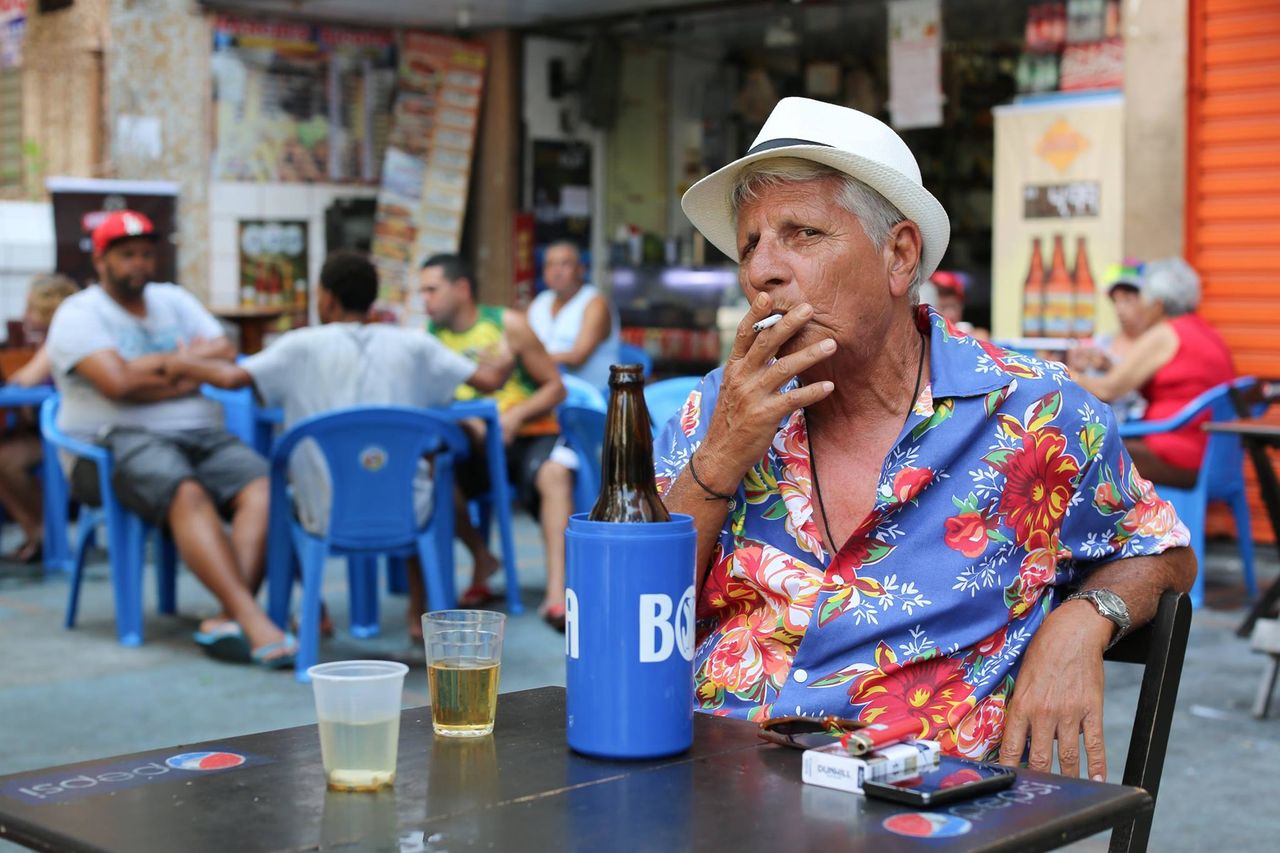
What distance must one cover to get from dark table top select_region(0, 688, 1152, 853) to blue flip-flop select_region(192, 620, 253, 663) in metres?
4.09

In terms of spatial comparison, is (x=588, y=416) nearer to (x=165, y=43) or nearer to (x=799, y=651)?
(x=799, y=651)

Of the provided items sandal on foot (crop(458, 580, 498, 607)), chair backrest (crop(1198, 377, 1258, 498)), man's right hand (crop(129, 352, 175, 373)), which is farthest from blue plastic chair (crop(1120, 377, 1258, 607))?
man's right hand (crop(129, 352, 175, 373))

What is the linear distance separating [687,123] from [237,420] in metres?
6.04

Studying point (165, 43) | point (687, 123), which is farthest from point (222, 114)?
point (687, 123)

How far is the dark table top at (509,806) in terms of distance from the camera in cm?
133

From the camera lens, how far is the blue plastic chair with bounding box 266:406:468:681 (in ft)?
17.6

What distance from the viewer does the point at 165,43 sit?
1072 centimetres

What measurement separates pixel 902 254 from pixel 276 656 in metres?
3.87

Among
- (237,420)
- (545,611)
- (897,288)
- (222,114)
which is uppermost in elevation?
(222,114)

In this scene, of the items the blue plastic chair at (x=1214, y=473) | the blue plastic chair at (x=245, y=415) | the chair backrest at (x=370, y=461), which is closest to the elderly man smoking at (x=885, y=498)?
the chair backrest at (x=370, y=461)

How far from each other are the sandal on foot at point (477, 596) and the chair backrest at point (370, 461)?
1.20 m

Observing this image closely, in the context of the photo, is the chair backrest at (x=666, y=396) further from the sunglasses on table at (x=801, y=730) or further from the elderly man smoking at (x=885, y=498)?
the sunglasses on table at (x=801, y=730)

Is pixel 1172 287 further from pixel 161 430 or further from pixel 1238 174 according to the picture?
pixel 161 430

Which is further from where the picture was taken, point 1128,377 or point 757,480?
point 1128,377
